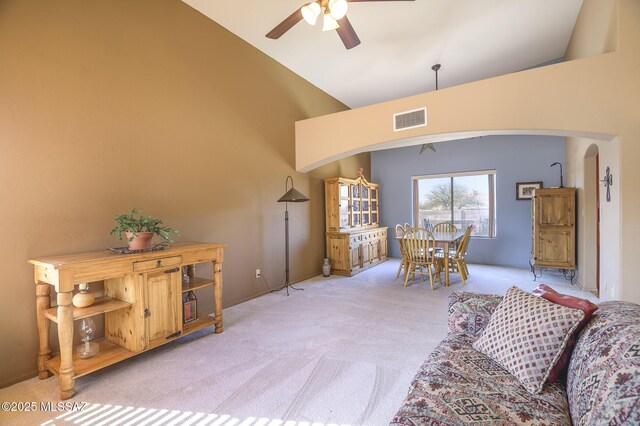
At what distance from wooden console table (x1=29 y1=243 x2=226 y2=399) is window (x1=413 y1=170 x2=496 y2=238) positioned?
5.75m

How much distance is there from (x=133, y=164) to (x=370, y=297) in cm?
325

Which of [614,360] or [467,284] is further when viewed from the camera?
[467,284]

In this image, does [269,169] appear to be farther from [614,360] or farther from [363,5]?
[614,360]

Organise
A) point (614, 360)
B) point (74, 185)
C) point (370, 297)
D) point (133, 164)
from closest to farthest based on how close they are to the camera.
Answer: point (614, 360) < point (74, 185) < point (133, 164) < point (370, 297)

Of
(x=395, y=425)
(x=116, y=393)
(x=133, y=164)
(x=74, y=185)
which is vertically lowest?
(x=116, y=393)

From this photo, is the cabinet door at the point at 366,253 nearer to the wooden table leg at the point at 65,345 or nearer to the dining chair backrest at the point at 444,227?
the dining chair backrest at the point at 444,227

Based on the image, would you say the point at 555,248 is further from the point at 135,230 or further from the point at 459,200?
the point at 135,230

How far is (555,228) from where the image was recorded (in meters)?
4.50

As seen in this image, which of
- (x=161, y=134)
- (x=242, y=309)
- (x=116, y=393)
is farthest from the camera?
(x=242, y=309)

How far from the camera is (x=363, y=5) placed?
11.0 feet

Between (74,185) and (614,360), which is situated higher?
(74,185)

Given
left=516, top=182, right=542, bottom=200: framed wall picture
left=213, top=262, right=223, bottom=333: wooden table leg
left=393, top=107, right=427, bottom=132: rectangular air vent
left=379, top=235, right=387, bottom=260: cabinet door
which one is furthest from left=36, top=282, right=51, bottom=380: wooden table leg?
left=516, top=182, right=542, bottom=200: framed wall picture

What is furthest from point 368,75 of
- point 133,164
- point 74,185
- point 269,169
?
point 74,185

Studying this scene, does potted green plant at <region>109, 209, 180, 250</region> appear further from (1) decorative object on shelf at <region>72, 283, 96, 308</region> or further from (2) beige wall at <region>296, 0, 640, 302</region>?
(2) beige wall at <region>296, 0, 640, 302</region>
